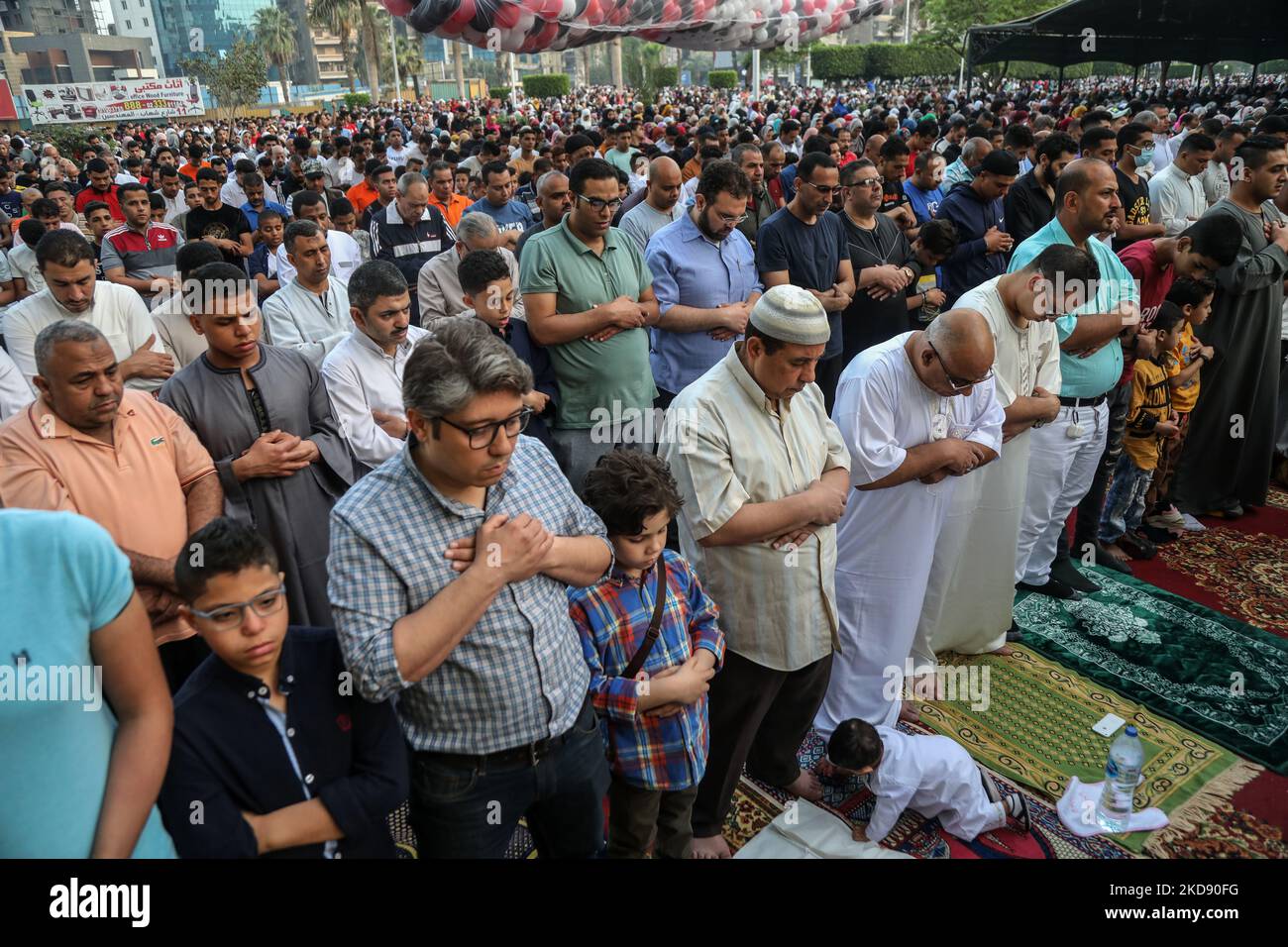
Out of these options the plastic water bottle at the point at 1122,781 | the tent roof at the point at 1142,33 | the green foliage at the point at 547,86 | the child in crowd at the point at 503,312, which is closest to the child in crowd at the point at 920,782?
the plastic water bottle at the point at 1122,781

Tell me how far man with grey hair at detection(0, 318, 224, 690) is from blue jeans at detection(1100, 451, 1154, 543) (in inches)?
175

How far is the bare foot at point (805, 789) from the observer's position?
3057 millimetres

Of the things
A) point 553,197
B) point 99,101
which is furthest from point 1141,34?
point 99,101

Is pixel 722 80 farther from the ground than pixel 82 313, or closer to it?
farther from the ground

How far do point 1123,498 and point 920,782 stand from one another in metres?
2.69

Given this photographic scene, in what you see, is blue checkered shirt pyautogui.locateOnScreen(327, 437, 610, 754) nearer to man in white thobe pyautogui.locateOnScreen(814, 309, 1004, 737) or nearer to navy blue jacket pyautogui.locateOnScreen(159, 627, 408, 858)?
navy blue jacket pyautogui.locateOnScreen(159, 627, 408, 858)

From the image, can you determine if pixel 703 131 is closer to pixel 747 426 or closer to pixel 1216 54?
pixel 747 426

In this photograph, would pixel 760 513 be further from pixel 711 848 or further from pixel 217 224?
pixel 217 224

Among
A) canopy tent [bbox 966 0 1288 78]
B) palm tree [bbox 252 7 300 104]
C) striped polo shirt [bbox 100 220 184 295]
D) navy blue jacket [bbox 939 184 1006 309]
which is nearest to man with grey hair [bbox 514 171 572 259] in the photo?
navy blue jacket [bbox 939 184 1006 309]

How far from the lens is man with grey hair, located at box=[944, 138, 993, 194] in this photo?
294 inches

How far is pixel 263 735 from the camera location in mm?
1652

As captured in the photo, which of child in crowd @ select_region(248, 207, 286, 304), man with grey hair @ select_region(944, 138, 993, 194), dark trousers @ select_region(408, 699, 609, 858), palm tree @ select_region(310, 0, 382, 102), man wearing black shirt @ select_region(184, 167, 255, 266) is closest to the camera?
dark trousers @ select_region(408, 699, 609, 858)

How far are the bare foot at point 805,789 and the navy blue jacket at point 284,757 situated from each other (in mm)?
1670
